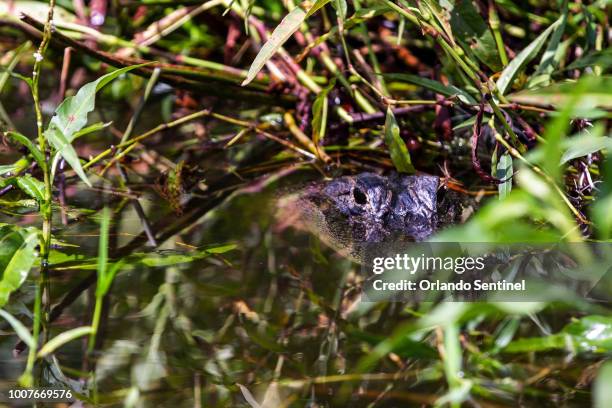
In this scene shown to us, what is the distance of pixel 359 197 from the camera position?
201 centimetres

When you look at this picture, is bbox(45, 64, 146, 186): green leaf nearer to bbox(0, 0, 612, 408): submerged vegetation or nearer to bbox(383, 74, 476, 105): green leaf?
bbox(0, 0, 612, 408): submerged vegetation

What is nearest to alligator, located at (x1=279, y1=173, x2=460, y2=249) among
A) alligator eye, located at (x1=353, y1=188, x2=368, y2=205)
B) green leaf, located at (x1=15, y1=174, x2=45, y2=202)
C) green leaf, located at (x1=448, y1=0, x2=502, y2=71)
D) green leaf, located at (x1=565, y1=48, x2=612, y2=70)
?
Result: alligator eye, located at (x1=353, y1=188, x2=368, y2=205)

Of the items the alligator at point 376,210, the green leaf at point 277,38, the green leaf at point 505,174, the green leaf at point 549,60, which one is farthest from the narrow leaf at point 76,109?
the green leaf at point 549,60

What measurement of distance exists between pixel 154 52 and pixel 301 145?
73cm

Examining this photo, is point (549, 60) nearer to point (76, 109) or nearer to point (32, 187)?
point (76, 109)

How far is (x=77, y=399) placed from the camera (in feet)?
3.61

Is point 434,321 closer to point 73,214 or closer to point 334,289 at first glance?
point 334,289

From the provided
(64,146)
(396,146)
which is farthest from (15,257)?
(396,146)

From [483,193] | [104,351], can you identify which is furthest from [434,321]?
[483,193]

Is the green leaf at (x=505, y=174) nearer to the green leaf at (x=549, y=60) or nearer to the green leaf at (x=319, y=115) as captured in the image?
the green leaf at (x=549, y=60)

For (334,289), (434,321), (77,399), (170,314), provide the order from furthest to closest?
(334,289)
(170,314)
(77,399)
(434,321)

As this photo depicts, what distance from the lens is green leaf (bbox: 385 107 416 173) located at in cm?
197

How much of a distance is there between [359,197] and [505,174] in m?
0.42

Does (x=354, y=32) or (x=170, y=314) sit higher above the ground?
(x=354, y=32)
